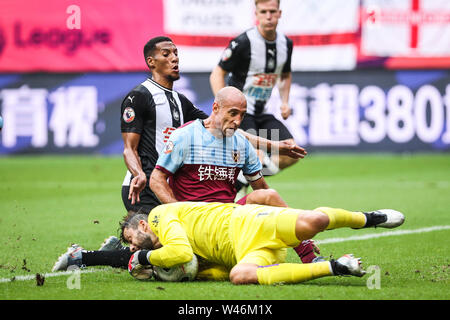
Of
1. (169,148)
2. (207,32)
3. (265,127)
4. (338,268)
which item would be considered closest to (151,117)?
(169,148)

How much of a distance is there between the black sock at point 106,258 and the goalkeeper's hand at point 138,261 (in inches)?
25.4

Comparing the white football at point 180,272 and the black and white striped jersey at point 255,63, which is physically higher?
the black and white striped jersey at point 255,63

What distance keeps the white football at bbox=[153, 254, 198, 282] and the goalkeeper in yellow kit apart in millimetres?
114

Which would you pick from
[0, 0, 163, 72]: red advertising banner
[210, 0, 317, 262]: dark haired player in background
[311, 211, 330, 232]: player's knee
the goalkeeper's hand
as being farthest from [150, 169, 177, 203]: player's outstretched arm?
[0, 0, 163, 72]: red advertising banner

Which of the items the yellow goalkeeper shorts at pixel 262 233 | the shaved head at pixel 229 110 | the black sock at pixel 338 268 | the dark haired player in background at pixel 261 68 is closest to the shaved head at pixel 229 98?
the shaved head at pixel 229 110

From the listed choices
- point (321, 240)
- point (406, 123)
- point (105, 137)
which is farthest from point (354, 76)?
point (321, 240)

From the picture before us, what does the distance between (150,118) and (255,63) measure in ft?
7.02

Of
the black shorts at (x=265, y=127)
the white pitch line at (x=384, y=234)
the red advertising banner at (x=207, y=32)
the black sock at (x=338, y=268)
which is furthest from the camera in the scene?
the red advertising banner at (x=207, y=32)

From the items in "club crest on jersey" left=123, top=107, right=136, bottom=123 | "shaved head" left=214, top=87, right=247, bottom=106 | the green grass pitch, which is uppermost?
"shaved head" left=214, top=87, right=247, bottom=106

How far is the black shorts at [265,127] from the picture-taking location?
868cm

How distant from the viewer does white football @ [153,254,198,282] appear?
545 centimetres

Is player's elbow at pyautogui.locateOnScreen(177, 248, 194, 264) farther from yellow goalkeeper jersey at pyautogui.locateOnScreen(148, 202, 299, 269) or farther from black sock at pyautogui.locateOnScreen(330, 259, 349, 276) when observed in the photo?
black sock at pyautogui.locateOnScreen(330, 259, 349, 276)

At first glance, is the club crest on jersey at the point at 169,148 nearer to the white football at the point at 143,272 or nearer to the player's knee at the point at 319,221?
the white football at the point at 143,272

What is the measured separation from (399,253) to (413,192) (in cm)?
529
